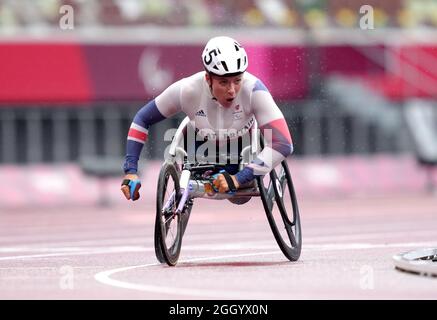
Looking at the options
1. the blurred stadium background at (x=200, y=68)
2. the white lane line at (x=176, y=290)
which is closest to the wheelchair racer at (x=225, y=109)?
the white lane line at (x=176, y=290)

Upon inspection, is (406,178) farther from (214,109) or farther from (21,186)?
(214,109)

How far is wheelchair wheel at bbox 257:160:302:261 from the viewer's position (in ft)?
38.5

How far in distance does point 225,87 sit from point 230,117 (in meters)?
0.32

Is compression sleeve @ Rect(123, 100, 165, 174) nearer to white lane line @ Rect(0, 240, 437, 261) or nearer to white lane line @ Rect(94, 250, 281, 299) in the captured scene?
white lane line @ Rect(94, 250, 281, 299)

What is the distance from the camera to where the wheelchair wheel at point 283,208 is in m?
11.7

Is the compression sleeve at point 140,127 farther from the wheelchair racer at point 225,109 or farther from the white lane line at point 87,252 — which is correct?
the white lane line at point 87,252

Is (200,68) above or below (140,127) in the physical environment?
above

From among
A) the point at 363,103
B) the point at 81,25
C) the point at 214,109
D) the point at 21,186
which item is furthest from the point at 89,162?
the point at 214,109

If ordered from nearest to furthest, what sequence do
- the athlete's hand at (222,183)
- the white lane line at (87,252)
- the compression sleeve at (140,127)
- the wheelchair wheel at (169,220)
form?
the wheelchair wheel at (169,220), the athlete's hand at (222,183), the compression sleeve at (140,127), the white lane line at (87,252)

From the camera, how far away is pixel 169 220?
38.0 feet

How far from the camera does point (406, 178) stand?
1209 inches

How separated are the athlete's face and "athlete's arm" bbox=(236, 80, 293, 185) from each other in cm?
17

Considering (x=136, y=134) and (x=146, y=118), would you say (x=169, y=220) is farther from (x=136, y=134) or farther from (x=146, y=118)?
(x=146, y=118)

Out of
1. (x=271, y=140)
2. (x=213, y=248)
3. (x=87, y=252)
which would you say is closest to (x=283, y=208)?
(x=271, y=140)
